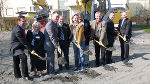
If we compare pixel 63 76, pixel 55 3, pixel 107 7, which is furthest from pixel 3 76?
pixel 55 3

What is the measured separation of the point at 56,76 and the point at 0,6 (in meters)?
18.5

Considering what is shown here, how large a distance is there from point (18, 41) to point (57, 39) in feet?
3.71

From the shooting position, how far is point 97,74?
529cm

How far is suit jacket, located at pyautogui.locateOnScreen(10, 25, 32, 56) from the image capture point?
4.60m

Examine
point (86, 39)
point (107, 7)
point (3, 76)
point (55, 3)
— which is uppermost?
point (55, 3)

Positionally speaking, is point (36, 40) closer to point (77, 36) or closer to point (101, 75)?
point (77, 36)

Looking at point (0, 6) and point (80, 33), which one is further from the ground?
point (0, 6)

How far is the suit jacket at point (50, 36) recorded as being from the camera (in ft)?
16.2

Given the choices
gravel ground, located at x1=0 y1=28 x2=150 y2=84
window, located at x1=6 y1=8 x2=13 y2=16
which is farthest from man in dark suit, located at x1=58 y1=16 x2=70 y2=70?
window, located at x1=6 y1=8 x2=13 y2=16

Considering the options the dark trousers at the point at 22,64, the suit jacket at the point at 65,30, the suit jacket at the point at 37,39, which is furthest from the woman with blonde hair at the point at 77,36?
the dark trousers at the point at 22,64

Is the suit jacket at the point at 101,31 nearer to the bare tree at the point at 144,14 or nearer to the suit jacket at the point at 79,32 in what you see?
the suit jacket at the point at 79,32

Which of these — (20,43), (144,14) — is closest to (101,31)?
(20,43)

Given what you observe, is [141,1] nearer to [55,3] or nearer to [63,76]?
[55,3]

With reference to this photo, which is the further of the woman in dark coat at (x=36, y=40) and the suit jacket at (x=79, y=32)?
the suit jacket at (x=79, y=32)
